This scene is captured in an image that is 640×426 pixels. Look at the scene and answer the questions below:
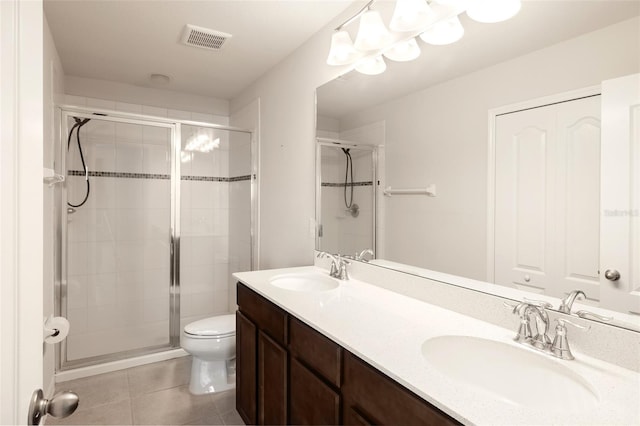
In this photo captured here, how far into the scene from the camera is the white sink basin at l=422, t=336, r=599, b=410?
2.95 ft

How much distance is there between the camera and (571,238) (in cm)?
108

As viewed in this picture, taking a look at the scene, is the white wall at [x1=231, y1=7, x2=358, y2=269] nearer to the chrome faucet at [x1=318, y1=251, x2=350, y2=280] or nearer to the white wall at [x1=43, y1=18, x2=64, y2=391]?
the chrome faucet at [x1=318, y1=251, x2=350, y2=280]

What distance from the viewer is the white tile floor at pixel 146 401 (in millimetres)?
2096

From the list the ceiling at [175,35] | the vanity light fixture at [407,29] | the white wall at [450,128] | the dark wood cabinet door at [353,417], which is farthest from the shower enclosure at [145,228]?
the dark wood cabinet door at [353,417]

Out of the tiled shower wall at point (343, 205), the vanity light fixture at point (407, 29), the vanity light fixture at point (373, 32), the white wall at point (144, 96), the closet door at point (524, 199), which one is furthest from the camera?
the white wall at point (144, 96)

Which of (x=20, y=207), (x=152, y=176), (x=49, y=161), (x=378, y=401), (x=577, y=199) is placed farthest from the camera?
(x=152, y=176)

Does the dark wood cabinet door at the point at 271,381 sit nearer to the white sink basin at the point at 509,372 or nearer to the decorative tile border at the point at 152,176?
the white sink basin at the point at 509,372

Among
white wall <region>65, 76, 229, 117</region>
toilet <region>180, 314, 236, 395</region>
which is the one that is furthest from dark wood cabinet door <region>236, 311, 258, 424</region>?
white wall <region>65, 76, 229, 117</region>

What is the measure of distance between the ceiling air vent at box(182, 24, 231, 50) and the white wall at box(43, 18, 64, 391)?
81 cm

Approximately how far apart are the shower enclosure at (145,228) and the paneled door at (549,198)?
238 cm

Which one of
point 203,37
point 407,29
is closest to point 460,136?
point 407,29

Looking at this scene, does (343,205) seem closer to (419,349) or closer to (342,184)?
(342,184)

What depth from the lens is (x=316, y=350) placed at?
1253 millimetres

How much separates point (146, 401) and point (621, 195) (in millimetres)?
2705
